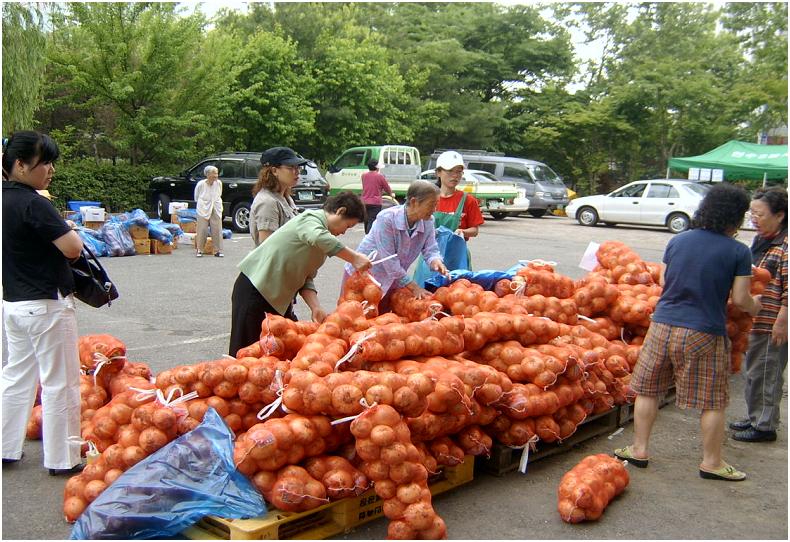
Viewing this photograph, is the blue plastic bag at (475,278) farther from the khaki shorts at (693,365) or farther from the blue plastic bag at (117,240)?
the blue plastic bag at (117,240)

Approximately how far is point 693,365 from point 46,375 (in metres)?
3.77

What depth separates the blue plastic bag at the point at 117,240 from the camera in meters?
13.7

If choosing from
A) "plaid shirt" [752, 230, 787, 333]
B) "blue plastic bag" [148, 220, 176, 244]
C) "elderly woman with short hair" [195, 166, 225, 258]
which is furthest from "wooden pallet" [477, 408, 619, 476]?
"blue plastic bag" [148, 220, 176, 244]

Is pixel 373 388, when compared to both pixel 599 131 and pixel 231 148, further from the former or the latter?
pixel 599 131

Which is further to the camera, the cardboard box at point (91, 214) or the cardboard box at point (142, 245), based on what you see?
the cardboard box at point (91, 214)

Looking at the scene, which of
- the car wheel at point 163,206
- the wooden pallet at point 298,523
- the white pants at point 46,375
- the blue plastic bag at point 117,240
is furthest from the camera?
the car wheel at point 163,206

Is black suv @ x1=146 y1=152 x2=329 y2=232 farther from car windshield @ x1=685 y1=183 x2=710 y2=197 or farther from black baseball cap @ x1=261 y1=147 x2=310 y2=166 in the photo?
black baseball cap @ x1=261 y1=147 x2=310 y2=166

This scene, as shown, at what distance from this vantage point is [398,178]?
23281 millimetres

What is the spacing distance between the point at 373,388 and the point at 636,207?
20.3 m

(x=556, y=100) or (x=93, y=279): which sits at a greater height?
(x=556, y=100)

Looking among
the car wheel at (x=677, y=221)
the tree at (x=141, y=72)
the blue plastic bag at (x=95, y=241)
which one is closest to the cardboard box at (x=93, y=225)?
the blue plastic bag at (x=95, y=241)

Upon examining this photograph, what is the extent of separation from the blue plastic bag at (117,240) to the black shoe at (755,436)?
37.7 feet

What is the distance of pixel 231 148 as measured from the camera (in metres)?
24.8

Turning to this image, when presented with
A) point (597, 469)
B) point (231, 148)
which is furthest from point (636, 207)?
point (597, 469)
